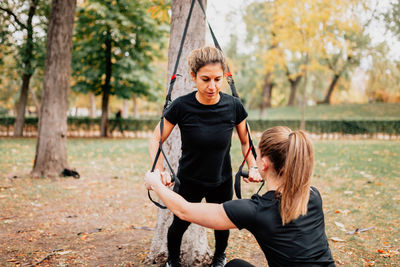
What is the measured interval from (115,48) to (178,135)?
16.9m

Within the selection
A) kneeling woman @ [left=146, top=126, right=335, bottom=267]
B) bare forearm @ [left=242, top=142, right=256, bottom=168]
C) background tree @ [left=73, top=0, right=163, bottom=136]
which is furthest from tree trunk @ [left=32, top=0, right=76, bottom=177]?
background tree @ [left=73, top=0, right=163, bottom=136]

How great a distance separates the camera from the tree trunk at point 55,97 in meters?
7.19

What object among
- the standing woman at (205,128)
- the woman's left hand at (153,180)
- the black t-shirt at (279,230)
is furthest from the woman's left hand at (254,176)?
the woman's left hand at (153,180)

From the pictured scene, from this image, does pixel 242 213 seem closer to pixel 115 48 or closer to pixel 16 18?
pixel 115 48

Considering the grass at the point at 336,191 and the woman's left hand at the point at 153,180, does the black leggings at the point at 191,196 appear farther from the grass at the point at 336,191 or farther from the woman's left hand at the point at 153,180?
the grass at the point at 336,191

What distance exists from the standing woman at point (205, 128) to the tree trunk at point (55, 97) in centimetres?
549

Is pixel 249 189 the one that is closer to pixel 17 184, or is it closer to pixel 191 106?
pixel 191 106

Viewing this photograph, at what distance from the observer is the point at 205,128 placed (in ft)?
8.03

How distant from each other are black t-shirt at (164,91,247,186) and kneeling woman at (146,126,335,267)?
A: 0.71 meters

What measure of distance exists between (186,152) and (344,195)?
4.68 metres

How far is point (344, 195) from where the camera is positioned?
605cm

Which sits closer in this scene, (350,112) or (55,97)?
(55,97)

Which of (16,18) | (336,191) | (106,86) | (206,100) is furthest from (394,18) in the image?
(16,18)

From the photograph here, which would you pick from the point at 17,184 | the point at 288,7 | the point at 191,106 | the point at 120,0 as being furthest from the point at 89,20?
the point at 191,106
